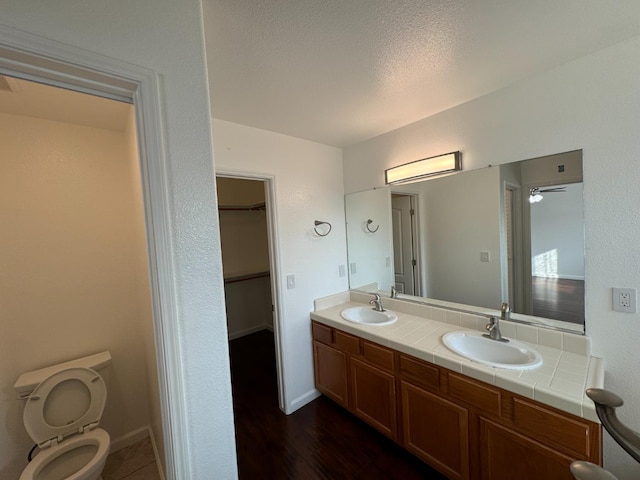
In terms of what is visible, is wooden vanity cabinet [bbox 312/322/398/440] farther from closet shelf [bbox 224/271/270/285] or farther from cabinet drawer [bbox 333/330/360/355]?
closet shelf [bbox 224/271/270/285]

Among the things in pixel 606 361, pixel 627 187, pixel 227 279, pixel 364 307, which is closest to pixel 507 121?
pixel 627 187

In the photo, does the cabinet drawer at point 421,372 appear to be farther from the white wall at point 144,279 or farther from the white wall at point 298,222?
the white wall at point 144,279

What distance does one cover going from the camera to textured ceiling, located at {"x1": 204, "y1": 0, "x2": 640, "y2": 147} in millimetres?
1059

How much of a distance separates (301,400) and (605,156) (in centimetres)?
281

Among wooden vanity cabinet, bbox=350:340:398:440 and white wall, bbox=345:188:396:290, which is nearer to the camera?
wooden vanity cabinet, bbox=350:340:398:440

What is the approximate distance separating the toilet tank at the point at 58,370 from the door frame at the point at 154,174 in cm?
133

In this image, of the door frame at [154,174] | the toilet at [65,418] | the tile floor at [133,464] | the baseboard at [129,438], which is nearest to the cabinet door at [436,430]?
the door frame at [154,174]

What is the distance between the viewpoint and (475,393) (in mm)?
1418

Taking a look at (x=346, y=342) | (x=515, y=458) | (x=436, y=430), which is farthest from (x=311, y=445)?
(x=515, y=458)

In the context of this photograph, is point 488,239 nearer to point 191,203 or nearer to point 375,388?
point 375,388

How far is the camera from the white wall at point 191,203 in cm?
82

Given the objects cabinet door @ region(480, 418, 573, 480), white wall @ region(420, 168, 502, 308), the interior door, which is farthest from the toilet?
white wall @ region(420, 168, 502, 308)

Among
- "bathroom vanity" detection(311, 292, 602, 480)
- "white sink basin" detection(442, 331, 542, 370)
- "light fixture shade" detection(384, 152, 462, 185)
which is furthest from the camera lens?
"light fixture shade" detection(384, 152, 462, 185)

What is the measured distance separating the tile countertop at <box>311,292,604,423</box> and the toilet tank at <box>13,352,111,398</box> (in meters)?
1.64
